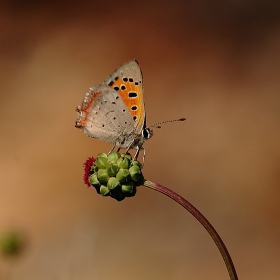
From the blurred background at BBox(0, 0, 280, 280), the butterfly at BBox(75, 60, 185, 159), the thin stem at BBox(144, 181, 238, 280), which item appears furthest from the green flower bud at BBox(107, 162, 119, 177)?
the blurred background at BBox(0, 0, 280, 280)

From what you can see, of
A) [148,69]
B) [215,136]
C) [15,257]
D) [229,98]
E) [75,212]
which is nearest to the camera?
[15,257]

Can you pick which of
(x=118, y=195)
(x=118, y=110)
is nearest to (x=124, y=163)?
(x=118, y=195)

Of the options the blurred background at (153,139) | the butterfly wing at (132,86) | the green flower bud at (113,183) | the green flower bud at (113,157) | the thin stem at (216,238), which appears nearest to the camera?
the thin stem at (216,238)

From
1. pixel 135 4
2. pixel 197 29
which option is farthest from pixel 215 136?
pixel 135 4

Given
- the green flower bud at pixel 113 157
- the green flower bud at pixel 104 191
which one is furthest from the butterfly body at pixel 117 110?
the green flower bud at pixel 104 191

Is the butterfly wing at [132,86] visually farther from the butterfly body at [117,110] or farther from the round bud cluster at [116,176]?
the round bud cluster at [116,176]

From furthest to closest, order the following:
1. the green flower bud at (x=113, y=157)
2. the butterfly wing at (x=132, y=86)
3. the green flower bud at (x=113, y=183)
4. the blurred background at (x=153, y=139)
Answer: the blurred background at (x=153, y=139)
the butterfly wing at (x=132, y=86)
the green flower bud at (x=113, y=157)
the green flower bud at (x=113, y=183)

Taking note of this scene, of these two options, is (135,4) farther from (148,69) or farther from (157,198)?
(157,198)

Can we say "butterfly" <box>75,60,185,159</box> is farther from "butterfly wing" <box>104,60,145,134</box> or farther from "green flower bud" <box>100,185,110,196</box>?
"green flower bud" <box>100,185,110,196</box>
